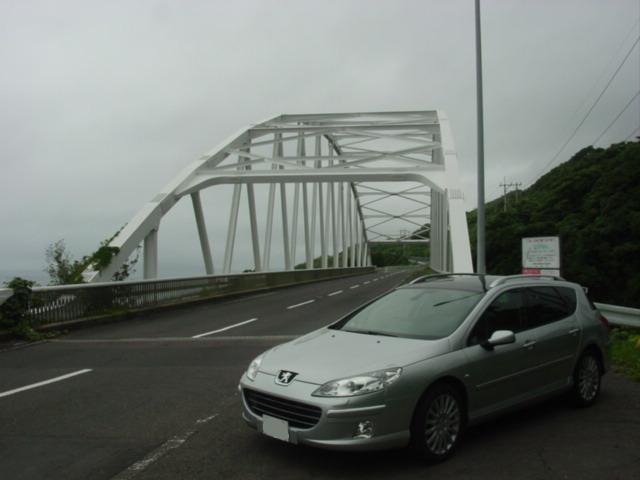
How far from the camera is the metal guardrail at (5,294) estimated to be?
11.0 meters

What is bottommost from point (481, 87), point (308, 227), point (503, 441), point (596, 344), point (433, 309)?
point (503, 441)

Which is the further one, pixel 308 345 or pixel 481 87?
pixel 481 87

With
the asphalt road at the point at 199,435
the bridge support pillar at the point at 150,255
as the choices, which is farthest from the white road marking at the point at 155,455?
the bridge support pillar at the point at 150,255

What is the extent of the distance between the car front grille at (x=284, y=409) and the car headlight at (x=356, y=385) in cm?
14

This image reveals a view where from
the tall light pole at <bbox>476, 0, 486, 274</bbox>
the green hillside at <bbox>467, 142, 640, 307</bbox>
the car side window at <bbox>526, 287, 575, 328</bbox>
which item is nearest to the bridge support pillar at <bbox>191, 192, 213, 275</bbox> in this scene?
the tall light pole at <bbox>476, 0, 486, 274</bbox>

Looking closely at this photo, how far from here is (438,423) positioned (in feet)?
14.5

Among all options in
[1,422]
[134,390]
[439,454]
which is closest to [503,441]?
[439,454]

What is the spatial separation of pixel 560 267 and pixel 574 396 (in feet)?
21.6

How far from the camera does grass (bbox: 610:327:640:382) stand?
7.62m

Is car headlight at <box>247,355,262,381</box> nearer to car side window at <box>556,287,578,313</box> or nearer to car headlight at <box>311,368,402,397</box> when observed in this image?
car headlight at <box>311,368,402,397</box>

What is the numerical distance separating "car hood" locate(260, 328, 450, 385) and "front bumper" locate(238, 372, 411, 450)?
19 cm

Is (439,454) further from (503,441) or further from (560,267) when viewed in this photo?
(560,267)

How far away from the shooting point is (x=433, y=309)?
5.40 metres

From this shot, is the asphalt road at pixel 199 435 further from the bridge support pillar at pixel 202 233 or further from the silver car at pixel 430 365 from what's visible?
the bridge support pillar at pixel 202 233
